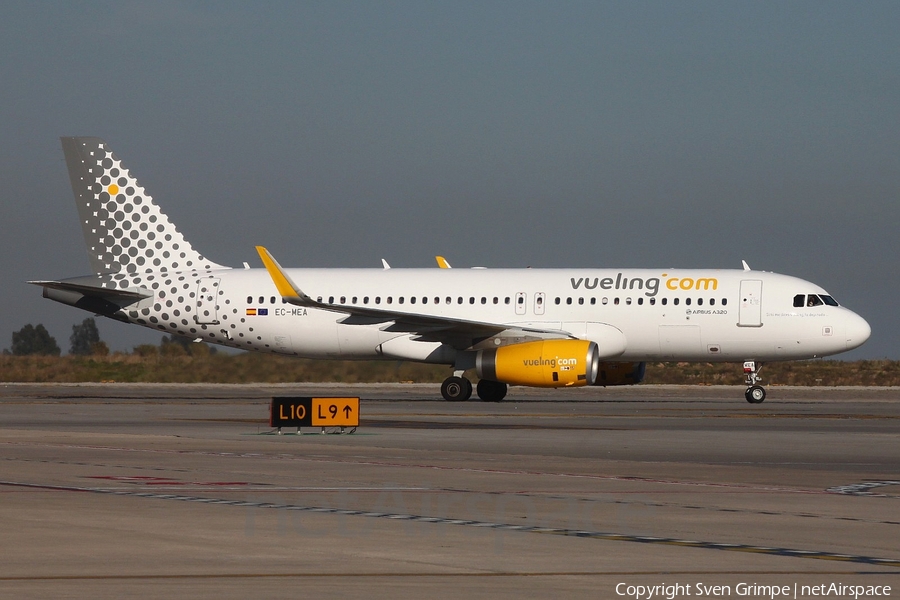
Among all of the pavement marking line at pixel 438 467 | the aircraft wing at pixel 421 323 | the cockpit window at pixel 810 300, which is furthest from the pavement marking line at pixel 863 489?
the cockpit window at pixel 810 300

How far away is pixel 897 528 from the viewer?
11828 mm

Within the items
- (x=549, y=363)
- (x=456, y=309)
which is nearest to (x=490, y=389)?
(x=456, y=309)

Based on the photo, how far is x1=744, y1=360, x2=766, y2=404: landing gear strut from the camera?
124ft

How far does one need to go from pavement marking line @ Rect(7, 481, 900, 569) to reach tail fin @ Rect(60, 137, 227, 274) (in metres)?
26.9

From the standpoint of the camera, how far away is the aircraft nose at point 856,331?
3725cm

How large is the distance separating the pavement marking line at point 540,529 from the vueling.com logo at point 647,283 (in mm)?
24644

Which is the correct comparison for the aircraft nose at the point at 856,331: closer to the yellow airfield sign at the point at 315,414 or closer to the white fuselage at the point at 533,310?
the white fuselage at the point at 533,310

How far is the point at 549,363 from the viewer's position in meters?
34.0

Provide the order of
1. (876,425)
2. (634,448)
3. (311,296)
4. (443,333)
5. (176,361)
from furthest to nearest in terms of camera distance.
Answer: (176,361) → (311,296) → (443,333) → (876,425) → (634,448)

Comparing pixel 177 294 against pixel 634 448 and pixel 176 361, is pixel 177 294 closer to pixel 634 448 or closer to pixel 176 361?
pixel 176 361

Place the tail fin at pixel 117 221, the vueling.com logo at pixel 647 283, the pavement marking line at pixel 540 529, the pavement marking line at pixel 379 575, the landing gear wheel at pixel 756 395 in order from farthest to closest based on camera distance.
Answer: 1. the tail fin at pixel 117 221
2. the landing gear wheel at pixel 756 395
3. the vueling.com logo at pixel 647 283
4. the pavement marking line at pixel 540 529
5. the pavement marking line at pixel 379 575

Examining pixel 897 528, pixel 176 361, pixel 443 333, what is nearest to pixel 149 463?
pixel 897 528

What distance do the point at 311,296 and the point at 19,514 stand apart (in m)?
27.5

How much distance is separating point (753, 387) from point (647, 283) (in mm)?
4217
